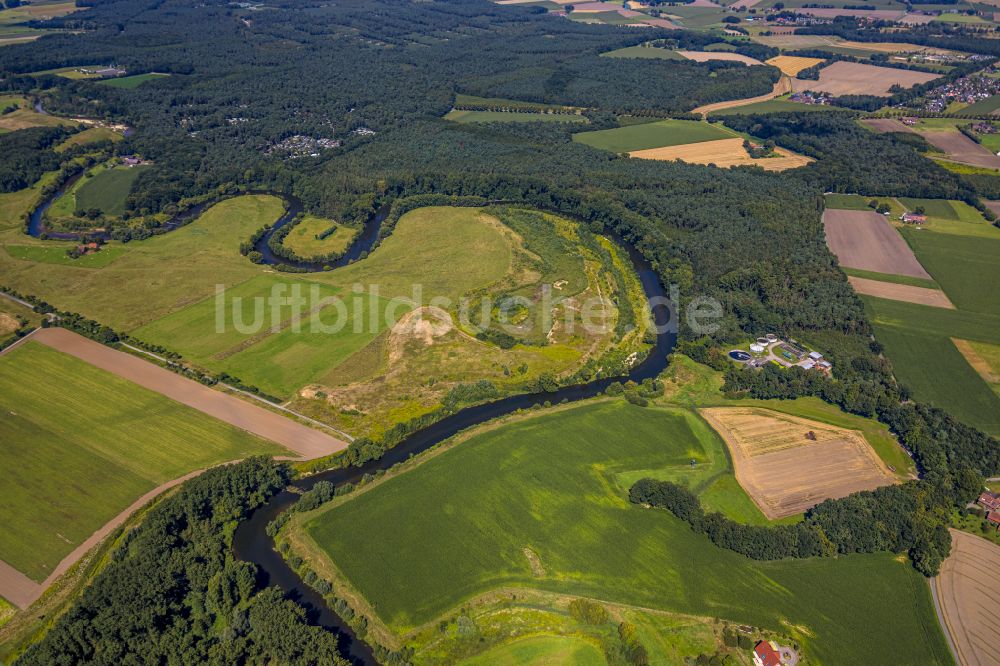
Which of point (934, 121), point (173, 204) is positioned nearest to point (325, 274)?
point (173, 204)

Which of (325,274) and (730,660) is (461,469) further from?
(325,274)

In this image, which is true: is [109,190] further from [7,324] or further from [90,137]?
[7,324]

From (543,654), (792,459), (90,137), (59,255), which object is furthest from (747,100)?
(543,654)

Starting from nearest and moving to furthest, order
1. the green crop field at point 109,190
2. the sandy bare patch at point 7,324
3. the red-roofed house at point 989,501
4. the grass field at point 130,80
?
1. the red-roofed house at point 989,501
2. the sandy bare patch at point 7,324
3. the green crop field at point 109,190
4. the grass field at point 130,80

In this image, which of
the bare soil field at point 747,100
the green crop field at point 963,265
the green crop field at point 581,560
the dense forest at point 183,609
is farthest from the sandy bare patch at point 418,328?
the bare soil field at point 747,100

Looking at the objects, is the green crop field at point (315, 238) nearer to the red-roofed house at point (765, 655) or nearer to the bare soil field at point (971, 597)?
the red-roofed house at point (765, 655)

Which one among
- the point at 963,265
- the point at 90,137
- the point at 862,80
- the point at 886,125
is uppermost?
the point at 862,80

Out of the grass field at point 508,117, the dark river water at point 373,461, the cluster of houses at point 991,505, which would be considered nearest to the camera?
the dark river water at point 373,461
